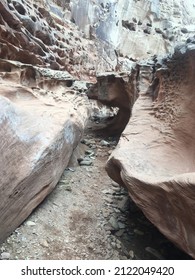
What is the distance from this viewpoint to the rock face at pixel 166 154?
81.4 inches

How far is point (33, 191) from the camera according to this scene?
2.90 m

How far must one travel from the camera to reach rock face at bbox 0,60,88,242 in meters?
2.48

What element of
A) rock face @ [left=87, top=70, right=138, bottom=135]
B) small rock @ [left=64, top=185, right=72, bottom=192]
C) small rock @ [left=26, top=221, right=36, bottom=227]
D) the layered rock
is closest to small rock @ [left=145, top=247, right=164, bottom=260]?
small rock @ [left=26, top=221, right=36, bottom=227]

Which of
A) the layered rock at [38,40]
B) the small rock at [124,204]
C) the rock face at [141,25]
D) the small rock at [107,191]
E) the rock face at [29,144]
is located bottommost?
the small rock at [107,191]

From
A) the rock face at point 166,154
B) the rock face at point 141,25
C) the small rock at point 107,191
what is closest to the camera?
the rock face at point 166,154

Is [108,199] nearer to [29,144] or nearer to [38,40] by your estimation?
[29,144]

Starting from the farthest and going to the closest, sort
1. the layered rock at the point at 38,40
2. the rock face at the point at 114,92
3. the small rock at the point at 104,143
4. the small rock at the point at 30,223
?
the rock face at the point at 114,92
the small rock at the point at 104,143
the layered rock at the point at 38,40
the small rock at the point at 30,223

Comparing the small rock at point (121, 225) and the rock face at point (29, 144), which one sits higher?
the rock face at point (29, 144)

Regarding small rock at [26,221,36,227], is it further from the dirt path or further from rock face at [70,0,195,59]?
rock face at [70,0,195,59]

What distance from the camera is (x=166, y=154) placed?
10.2 ft

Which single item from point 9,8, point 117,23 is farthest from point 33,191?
point 117,23

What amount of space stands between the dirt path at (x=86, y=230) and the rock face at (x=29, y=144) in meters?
0.17

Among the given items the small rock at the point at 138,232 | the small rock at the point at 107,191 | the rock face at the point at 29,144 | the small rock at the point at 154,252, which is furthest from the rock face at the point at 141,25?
the small rock at the point at 154,252

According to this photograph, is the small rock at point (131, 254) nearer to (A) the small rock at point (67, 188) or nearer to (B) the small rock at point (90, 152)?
(A) the small rock at point (67, 188)
